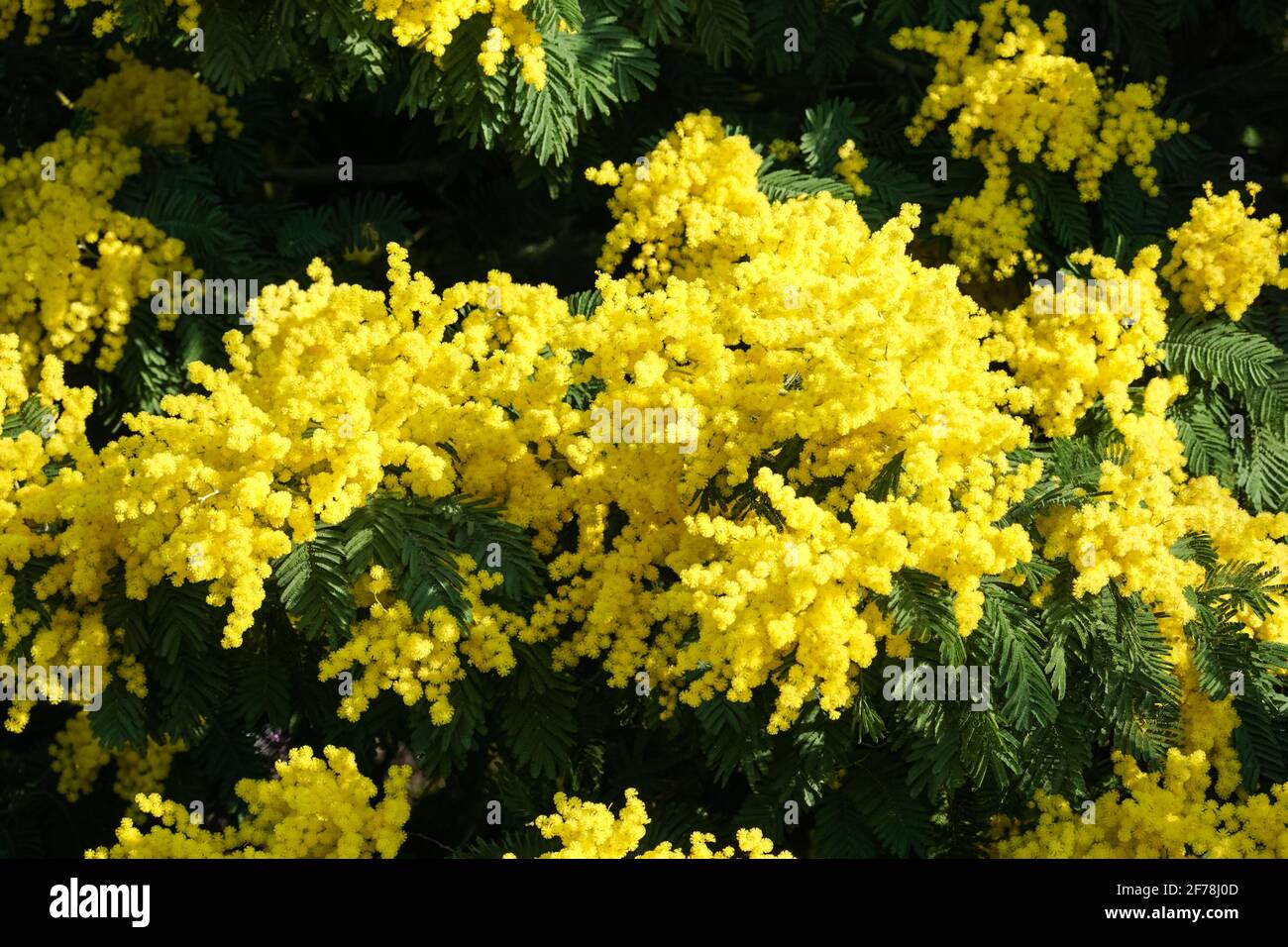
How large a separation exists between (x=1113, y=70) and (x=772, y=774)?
3842 mm

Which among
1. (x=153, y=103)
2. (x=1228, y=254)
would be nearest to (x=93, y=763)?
(x=153, y=103)

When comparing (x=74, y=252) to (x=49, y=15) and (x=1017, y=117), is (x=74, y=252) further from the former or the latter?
(x=1017, y=117)

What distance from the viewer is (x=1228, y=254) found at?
6.52 metres

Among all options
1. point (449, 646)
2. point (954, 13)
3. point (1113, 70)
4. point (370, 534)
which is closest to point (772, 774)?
point (449, 646)

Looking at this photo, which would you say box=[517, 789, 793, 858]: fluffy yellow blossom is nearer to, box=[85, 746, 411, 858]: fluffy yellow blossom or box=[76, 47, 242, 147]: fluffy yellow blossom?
box=[85, 746, 411, 858]: fluffy yellow blossom

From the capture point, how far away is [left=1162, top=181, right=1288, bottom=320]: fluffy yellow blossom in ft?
21.2

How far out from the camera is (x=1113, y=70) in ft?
25.2

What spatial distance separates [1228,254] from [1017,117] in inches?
40.7

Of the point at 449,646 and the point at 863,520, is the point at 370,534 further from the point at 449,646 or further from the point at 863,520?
the point at 863,520

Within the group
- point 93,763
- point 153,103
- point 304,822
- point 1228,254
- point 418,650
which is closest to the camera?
point 418,650

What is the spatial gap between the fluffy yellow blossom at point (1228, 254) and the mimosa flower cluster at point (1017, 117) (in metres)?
0.43

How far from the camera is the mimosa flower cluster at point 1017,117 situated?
6797mm

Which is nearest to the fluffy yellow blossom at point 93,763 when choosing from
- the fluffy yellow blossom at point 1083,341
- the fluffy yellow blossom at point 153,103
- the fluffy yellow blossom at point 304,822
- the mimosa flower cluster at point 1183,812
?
the fluffy yellow blossom at point 304,822

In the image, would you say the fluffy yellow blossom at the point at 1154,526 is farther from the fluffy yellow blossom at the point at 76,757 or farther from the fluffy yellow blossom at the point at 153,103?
the fluffy yellow blossom at the point at 76,757
